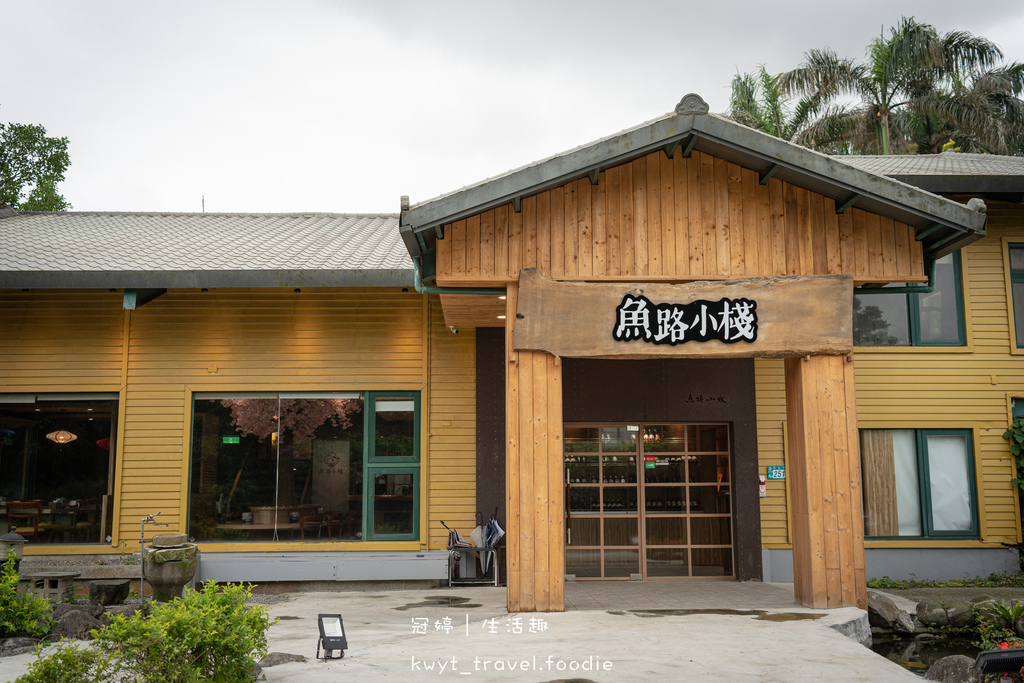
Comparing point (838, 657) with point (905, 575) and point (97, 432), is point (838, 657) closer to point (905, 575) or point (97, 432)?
point (905, 575)

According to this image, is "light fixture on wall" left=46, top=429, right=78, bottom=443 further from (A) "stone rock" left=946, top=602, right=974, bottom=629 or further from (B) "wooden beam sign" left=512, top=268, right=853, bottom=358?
(A) "stone rock" left=946, top=602, right=974, bottom=629

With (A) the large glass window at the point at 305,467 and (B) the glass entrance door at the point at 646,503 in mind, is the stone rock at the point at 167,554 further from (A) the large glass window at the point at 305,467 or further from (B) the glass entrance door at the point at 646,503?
(B) the glass entrance door at the point at 646,503

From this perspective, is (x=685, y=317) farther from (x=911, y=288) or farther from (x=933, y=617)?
(x=933, y=617)

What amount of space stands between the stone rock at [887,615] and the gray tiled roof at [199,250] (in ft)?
24.2

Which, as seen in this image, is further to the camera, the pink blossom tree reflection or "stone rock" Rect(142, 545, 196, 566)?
the pink blossom tree reflection

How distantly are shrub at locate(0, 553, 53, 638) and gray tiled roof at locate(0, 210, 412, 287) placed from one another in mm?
4252

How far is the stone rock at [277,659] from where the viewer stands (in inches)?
268

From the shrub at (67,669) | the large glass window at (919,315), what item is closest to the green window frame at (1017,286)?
the large glass window at (919,315)

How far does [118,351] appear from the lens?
1220cm

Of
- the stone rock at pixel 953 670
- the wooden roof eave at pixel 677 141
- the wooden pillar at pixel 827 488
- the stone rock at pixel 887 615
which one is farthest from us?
the stone rock at pixel 887 615

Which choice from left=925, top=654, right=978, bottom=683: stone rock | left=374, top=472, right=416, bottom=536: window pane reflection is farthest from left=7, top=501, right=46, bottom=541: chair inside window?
left=925, top=654, right=978, bottom=683: stone rock

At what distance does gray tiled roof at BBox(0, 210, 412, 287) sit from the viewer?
11.0 metres

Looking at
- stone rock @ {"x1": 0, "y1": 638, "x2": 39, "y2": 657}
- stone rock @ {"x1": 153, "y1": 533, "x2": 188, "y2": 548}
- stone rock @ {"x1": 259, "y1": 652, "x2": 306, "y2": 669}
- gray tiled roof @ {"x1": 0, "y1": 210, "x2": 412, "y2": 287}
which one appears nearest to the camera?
stone rock @ {"x1": 259, "y1": 652, "x2": 306, "y2": 669}

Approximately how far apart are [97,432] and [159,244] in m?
3.19
